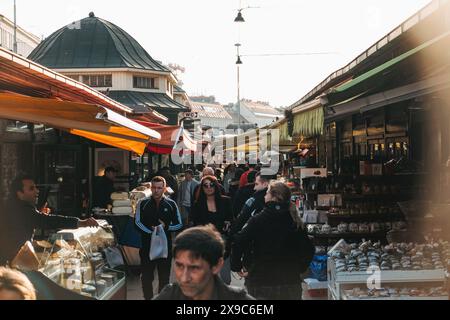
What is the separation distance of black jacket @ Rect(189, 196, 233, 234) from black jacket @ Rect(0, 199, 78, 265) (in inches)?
91.3

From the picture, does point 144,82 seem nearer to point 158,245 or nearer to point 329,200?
point 329,200

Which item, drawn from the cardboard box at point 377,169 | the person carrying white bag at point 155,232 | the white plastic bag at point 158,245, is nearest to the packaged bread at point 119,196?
the person carrying white bag at point 155,232

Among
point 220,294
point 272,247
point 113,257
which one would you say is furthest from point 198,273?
point 113,257

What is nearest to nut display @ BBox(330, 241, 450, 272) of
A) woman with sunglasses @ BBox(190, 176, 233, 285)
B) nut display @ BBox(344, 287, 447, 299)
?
nut display @ BBox(344, 287, 447, 299)

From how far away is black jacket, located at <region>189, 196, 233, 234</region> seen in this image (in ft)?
28.5

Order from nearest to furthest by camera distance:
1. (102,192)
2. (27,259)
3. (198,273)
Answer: (198,273) → (27,259) → (102,192)

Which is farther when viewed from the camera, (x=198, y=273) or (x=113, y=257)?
(x=113, y=257)

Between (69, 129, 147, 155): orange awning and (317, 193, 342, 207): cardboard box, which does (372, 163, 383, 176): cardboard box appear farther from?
(69, 129, 147, 155): orange awning

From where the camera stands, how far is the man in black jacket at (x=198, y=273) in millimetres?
3461

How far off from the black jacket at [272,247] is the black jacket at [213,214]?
3.15 m

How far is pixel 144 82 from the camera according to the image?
44781mm

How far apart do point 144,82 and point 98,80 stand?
313 centimetres

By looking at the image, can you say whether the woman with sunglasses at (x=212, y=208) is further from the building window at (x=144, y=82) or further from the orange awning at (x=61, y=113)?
the building window at (x=144, y=82)

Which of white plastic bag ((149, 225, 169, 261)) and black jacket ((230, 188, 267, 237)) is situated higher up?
black jacket ((230, 188, 267, 237))
